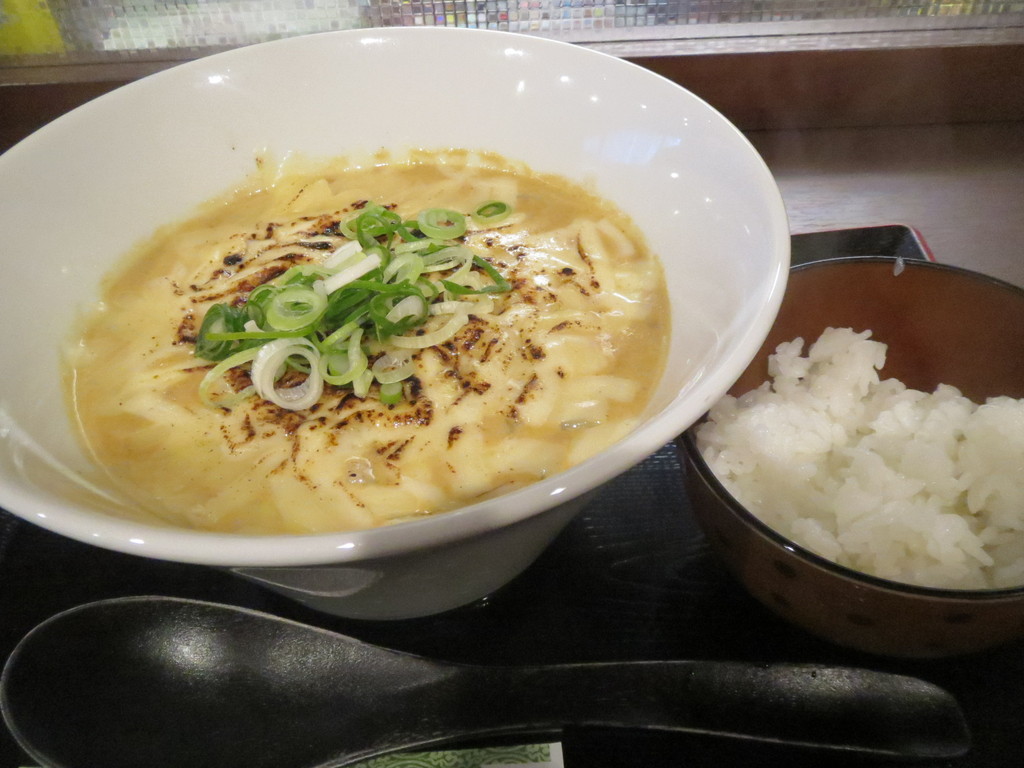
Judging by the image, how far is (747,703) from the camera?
3.50ft

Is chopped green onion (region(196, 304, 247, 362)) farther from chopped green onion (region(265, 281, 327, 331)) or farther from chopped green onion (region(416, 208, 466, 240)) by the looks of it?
chopped green onion (region(416, 208, 466, 240))

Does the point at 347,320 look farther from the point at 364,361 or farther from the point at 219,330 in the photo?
the point at 219,330

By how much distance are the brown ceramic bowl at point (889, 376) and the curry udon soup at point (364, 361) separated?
9.8 inches

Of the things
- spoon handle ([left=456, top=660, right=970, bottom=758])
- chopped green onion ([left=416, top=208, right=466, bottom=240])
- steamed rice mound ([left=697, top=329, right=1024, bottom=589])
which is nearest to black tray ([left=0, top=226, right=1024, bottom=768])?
spoon handle ([left=456, top=660, right=970, bottom=758])

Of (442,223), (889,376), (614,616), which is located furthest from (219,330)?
(889,376)

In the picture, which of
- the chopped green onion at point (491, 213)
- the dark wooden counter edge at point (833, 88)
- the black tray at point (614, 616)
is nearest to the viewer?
the black tray at point (614, 616)

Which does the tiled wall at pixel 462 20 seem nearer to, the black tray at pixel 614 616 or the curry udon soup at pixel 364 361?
the curry udon soup at pixel 364 361

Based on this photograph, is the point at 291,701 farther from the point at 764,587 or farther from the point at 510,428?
the point at 764,587

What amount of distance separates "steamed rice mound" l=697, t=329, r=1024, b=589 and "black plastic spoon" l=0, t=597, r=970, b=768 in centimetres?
20

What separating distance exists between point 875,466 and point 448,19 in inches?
74.5

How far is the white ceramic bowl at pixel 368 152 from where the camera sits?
822mm

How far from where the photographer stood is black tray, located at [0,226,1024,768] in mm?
1091

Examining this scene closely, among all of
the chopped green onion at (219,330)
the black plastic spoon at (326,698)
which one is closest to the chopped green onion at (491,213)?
the chopped green onion at (219,330)

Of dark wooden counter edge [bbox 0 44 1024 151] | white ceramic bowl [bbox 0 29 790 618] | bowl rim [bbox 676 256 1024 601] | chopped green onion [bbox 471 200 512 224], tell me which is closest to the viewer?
white ceramic bowl [bbox 0 29 790 618]
